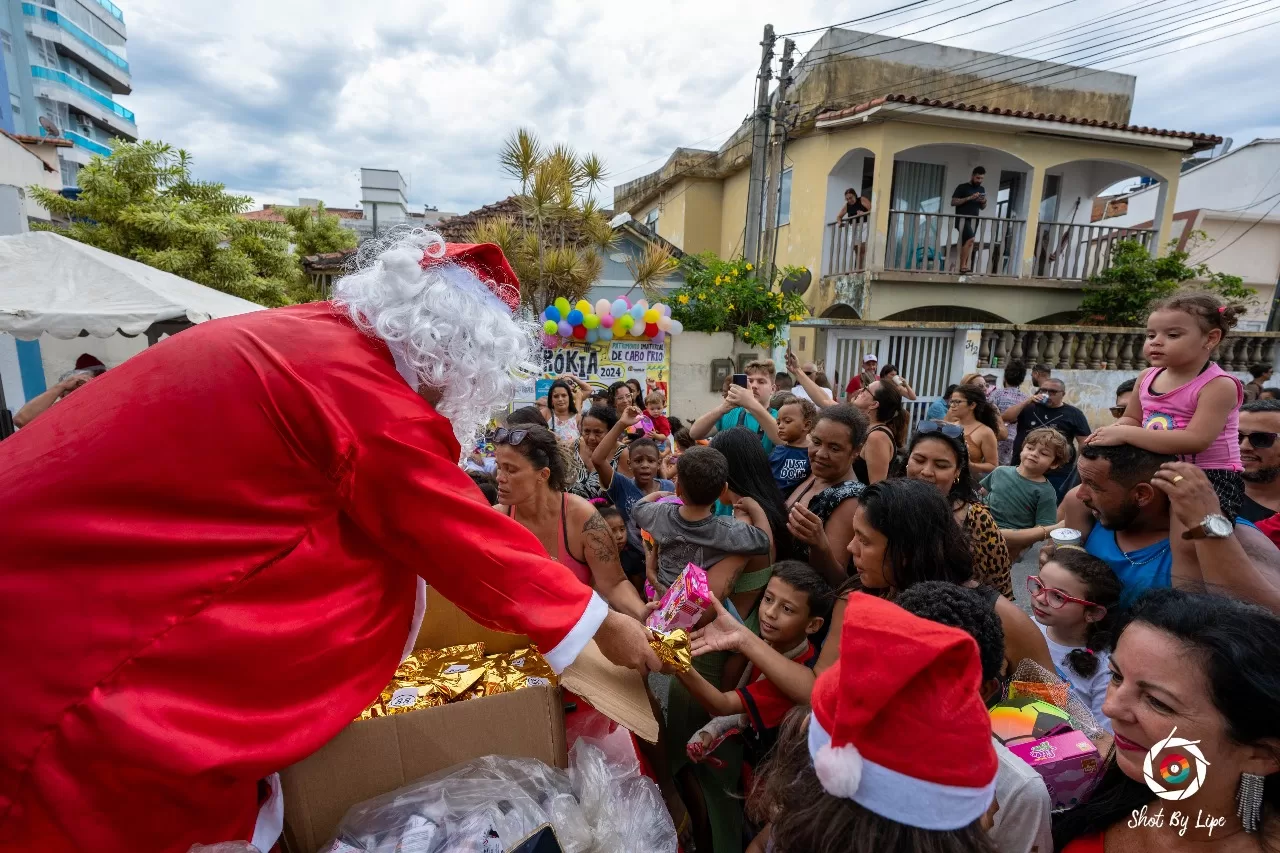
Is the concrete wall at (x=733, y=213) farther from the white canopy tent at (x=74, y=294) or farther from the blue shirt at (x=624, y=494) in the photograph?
the blue shirt at (x=624, y=494)

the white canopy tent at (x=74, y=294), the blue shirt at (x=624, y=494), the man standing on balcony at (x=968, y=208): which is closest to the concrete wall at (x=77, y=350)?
the white canopy tent at (x=74, y=294)

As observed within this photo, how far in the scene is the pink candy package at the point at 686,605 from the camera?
178 centimetres

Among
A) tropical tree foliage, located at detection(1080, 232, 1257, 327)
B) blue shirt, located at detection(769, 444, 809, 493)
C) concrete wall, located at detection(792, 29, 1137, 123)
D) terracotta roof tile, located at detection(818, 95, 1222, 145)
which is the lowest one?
blue shirt, located at detection(769, 444, 809, 493)

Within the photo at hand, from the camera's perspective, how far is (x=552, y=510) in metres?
2.81

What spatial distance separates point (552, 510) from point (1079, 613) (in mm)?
2048

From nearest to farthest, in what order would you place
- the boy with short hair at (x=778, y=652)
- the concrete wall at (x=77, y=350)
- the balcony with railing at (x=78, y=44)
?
the boy with short hair at (x=778, y=652) < the concrete wall at (x=77, y=350) < the balcony with railing at (x=78, y=44)

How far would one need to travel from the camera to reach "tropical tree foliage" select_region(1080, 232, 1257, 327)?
12.1 m

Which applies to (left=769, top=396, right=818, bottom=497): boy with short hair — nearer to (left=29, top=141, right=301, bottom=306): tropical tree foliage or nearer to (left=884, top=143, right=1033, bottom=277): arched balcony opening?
(left=884, top=143, right=1033, bottom=277): arched balcony opening

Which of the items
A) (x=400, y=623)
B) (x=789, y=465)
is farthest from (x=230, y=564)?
(x=789, y=465)

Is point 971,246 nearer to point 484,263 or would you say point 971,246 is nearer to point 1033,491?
point 1033,491

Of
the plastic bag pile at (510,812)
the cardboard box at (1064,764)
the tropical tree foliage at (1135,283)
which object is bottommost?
the plastic bag pile at (510,812)

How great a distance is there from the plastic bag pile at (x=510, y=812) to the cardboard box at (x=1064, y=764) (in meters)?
0.93

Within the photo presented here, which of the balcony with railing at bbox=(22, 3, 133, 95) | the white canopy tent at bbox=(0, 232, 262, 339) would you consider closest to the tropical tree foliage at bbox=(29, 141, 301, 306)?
the white canopy tent at bbox=(0, 232, 262, 339)

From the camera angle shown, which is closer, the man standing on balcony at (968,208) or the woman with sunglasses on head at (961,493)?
the woman with sunglasses on head at (961,493)
